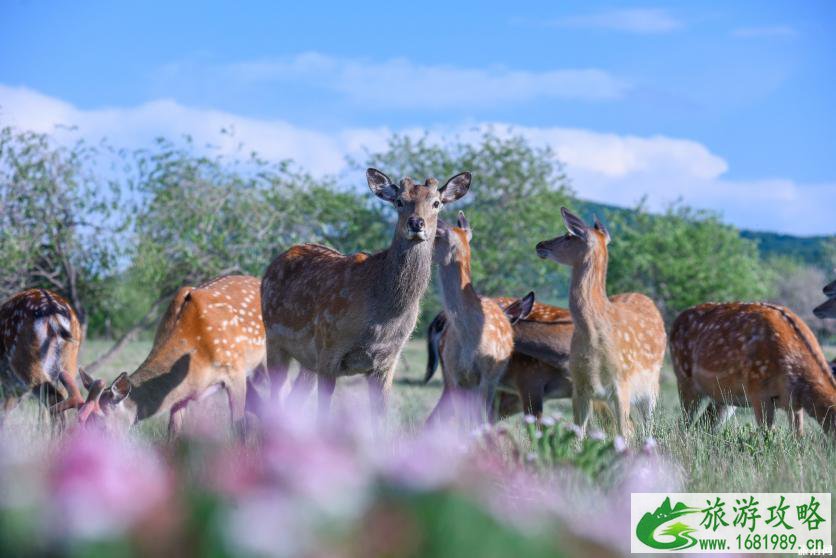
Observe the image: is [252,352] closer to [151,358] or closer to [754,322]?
[151,358]

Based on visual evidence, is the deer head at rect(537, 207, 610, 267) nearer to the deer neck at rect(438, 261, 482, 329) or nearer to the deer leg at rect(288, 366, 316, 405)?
the deer neck at rect(438, 261, 482, 329)

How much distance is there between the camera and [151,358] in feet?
26.0

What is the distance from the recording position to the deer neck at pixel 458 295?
8125 mm

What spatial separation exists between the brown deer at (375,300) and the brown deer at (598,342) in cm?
94

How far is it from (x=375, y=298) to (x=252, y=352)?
2095 millimetres

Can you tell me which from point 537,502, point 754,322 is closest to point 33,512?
point 537,502

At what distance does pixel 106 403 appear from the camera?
7.02 meters

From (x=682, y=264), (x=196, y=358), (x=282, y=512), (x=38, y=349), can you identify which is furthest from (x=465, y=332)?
(x=682, y=264)

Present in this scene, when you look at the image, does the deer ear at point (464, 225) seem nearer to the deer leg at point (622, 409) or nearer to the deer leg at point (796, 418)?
the deer leg at point (622, 409)

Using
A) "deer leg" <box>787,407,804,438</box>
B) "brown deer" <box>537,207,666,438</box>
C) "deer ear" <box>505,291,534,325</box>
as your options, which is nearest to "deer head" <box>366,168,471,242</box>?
"brown deer" <box>537,207,666,438</box>

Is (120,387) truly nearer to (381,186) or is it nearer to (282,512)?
(381,186)

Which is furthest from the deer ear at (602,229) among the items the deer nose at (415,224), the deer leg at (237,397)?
the deer leg at (237,397)

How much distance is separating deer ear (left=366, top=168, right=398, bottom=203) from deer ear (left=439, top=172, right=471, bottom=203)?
0.41 m

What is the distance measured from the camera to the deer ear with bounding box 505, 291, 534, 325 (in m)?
8.73
